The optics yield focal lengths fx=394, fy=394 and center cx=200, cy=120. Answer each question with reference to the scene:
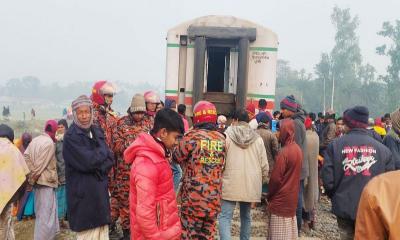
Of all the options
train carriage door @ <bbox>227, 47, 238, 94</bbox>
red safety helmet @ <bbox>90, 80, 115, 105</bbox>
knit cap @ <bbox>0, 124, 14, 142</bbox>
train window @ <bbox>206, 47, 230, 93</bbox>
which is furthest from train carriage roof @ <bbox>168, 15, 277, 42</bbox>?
knit cap @ <bbox>0, 124, 14, 142</bbox>

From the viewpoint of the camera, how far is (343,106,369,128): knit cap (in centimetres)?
368

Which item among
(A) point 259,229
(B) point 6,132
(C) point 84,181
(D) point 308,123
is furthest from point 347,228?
(B) point 6,132

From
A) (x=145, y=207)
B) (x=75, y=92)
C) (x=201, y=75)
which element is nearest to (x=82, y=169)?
(x=145, y=207)

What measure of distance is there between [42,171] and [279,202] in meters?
2.79

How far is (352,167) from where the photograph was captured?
3562 millimetres

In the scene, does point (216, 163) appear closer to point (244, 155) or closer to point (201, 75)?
point (244, 155)

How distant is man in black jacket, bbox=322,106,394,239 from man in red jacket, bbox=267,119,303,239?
547 mm

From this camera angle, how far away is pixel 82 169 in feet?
10.5

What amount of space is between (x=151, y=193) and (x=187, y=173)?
107 centimetres

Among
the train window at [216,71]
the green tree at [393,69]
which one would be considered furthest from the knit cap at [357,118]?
the green tree at [393,69]

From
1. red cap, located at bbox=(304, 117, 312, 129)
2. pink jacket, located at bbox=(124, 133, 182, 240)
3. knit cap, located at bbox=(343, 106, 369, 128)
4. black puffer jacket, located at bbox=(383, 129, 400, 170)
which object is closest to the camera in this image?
pink jacket, located at bbox=(124, 133, 182, 240)

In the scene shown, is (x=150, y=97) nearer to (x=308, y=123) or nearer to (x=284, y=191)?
(x=284, y=191)

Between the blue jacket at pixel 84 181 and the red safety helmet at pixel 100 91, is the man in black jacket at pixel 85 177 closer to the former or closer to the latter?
the blue jacket at pixel 84 181

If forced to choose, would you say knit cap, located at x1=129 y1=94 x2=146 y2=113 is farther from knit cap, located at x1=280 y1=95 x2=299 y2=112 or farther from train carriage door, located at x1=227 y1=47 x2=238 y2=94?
train carriage door, located at x1=227 y1=47 x2=238 y2=94
